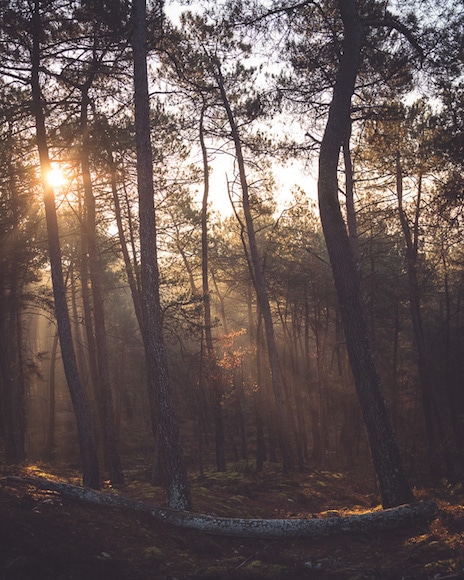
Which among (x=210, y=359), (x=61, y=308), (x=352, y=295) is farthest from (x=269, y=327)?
(x=352, y=295)

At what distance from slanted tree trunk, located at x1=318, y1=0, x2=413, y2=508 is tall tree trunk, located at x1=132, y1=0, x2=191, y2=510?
10.3 feet

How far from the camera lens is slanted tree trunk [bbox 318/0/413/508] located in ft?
26.2

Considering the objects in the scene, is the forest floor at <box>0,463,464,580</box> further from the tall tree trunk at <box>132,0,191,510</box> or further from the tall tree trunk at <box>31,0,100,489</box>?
the tall tree trunk at <box>31,0,100,489</box>

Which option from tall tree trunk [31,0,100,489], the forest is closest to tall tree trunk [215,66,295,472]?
the forest

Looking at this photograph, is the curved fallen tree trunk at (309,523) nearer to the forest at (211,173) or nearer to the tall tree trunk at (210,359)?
the forest at (211,173)

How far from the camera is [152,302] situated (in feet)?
29.3

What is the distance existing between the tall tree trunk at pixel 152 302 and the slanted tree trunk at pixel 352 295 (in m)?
3.15

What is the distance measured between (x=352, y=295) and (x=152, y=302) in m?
3.49

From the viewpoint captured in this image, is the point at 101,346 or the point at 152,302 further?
the point at 101,346

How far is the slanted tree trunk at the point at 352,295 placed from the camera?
314 inches

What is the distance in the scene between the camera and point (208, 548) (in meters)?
6.40

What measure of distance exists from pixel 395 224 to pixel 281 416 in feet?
26.6

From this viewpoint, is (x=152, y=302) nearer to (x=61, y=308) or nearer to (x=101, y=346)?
(x=61, y=308)

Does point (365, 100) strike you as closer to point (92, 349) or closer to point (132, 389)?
point (92, 349)
